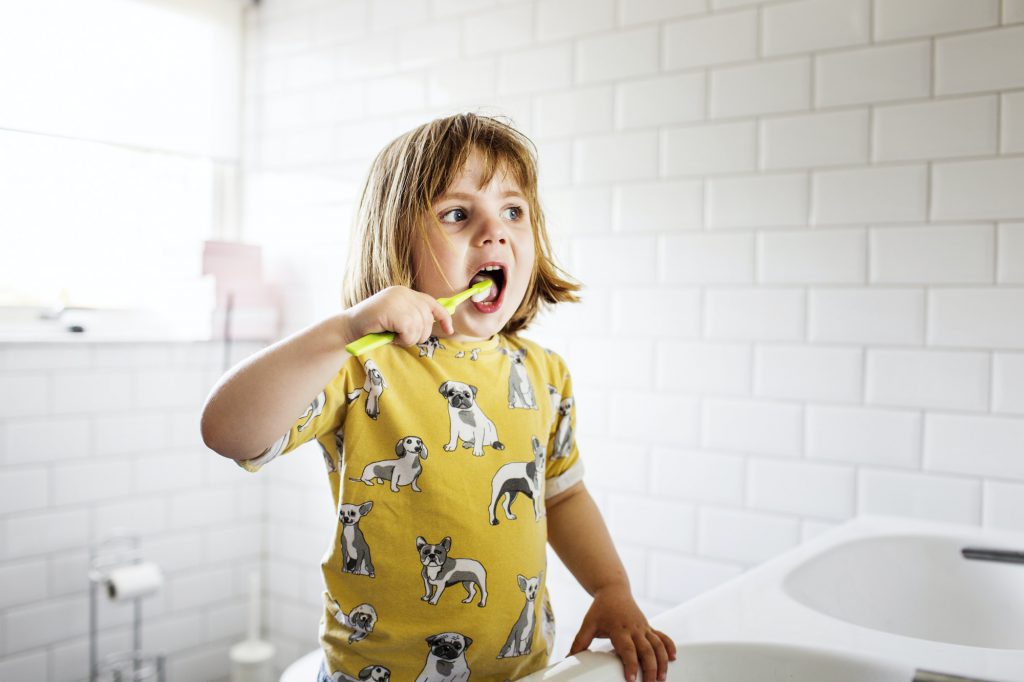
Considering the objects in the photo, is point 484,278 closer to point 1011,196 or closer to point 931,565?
point 931,565

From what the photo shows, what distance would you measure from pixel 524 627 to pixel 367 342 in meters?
0.38

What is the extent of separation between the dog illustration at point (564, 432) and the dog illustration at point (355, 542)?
26 cm

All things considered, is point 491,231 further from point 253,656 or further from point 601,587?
point 253,656

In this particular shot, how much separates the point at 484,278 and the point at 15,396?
132cm

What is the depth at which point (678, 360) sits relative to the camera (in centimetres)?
155

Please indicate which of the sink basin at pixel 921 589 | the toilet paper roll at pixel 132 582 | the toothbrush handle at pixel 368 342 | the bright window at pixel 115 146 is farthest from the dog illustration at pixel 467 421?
the bright window at pixel 115 146

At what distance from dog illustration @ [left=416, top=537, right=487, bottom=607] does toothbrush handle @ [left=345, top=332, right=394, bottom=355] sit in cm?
25

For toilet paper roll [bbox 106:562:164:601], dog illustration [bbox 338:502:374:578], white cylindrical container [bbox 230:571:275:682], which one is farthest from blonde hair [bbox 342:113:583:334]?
white cylindrical container [bbox 230:571:275:682]

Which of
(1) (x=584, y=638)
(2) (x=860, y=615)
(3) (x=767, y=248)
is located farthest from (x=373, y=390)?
(3) (x=767, y=248)

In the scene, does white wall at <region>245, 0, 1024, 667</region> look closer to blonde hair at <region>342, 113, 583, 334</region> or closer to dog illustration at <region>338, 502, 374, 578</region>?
blonde hair at <region>342, 113, 583, 334</region>

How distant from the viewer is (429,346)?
911 mm

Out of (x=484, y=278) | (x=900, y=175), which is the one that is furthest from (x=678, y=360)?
(x=484, y=278)

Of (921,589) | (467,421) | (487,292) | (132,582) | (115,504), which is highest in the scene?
(487,292)

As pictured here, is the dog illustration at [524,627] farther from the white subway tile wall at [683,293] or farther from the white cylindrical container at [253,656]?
the white cylindrical container at [253,656]
